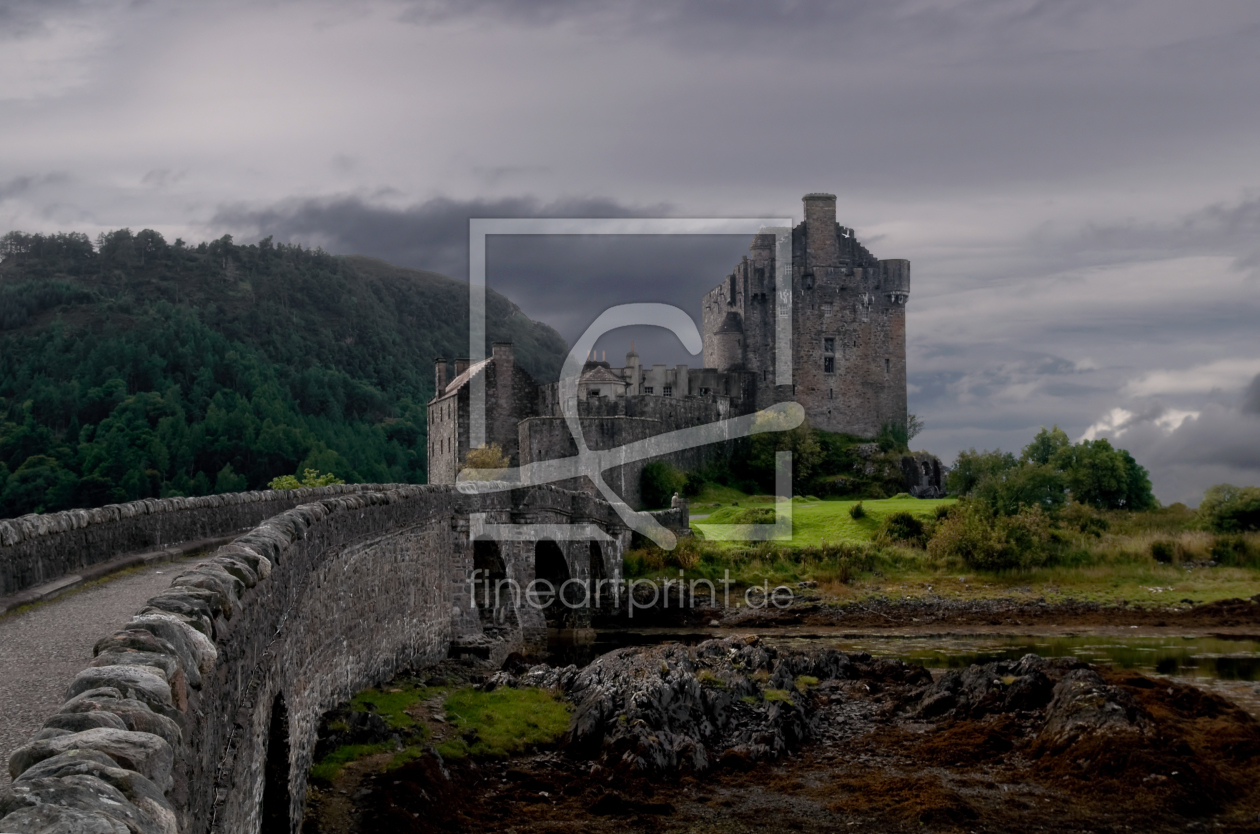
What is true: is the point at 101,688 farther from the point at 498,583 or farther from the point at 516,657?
the point at 498,583

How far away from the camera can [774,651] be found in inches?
877

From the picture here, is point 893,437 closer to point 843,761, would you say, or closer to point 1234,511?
point 1234,511

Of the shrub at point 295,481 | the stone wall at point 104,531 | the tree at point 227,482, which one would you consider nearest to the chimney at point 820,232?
the shrub at point 295,481

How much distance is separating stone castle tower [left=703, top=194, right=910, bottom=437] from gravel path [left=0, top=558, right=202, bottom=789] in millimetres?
44548

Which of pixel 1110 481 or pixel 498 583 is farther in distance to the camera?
pixel 1110 481

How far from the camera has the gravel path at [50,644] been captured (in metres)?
6.49

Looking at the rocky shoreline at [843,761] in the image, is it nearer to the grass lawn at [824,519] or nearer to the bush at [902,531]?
the bush at [902,531]

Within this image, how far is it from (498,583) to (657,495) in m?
16.2

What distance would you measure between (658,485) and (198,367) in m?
45.4

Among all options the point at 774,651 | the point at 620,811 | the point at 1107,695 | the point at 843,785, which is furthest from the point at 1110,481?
the point at 620,811

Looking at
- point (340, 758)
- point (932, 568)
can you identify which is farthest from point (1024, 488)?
point (340, 758)

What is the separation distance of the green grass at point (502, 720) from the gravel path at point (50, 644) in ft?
18.1

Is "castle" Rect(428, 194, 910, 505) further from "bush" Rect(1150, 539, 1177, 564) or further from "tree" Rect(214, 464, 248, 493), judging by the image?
"bush" Rect(1150, 539, 1177, 564)

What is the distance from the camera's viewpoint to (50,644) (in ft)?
27.8
